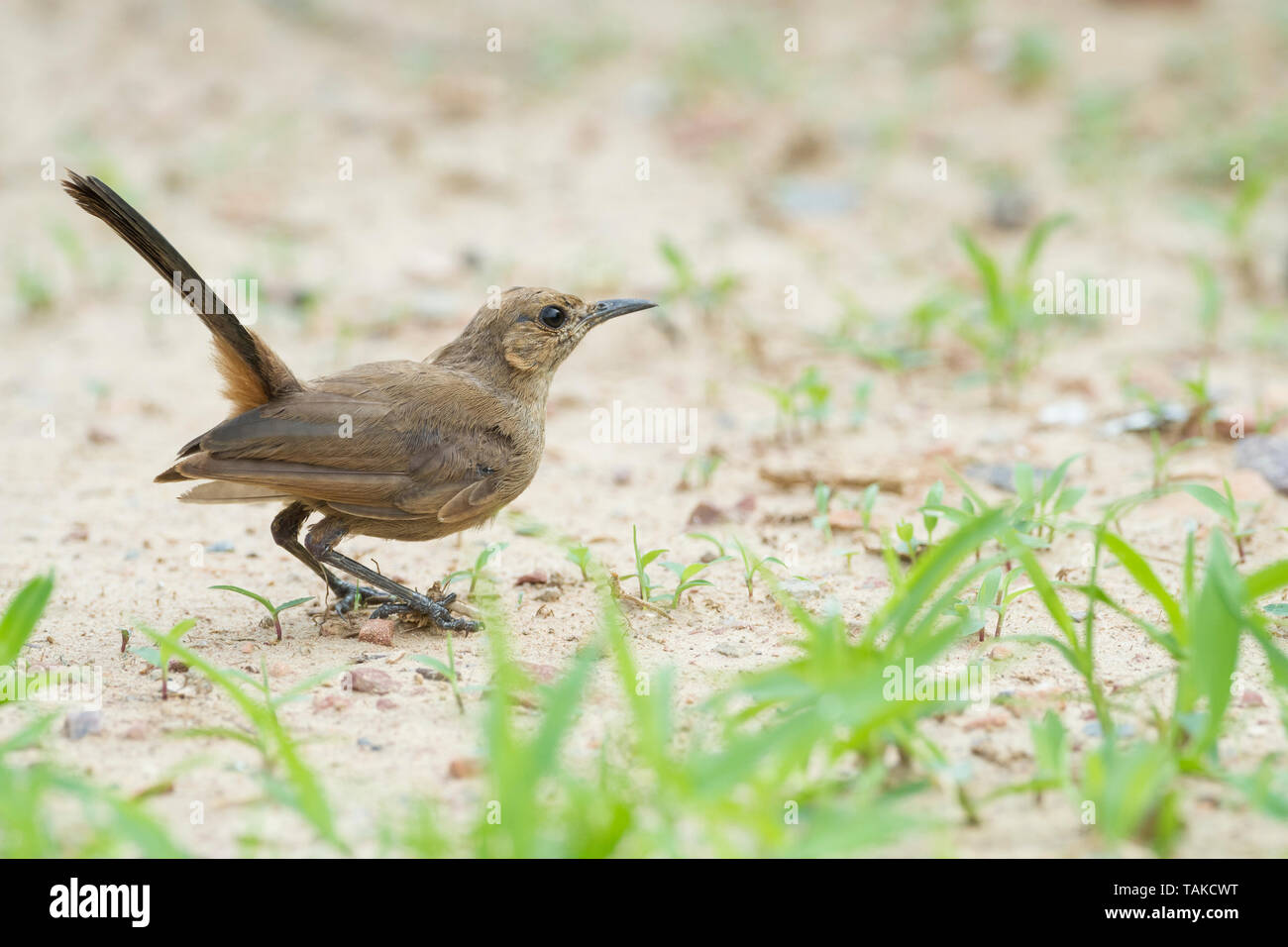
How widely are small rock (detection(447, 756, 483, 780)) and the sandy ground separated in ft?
0.08

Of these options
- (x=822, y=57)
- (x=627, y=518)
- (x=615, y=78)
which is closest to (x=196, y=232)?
(x=615, y=78)

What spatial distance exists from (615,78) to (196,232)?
134 inches

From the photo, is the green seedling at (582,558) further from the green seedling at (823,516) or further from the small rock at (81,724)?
the small rock at (81,724)

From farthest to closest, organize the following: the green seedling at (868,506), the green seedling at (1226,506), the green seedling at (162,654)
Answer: the green seedling at (868,506) → the green seedling at (1226,506) → the green seedling at (162,654)

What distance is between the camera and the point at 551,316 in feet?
14.7

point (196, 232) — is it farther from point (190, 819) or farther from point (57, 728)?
point (190, 819)

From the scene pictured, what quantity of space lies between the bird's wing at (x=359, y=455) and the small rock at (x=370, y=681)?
2.30ft

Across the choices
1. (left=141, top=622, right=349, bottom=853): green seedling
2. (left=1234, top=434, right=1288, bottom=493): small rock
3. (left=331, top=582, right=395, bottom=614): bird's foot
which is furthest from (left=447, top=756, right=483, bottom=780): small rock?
(left=1234, top=434, right=1288, bottom=493): small rock

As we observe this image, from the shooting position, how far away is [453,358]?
4480 millimetres

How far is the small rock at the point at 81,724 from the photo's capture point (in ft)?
9.40

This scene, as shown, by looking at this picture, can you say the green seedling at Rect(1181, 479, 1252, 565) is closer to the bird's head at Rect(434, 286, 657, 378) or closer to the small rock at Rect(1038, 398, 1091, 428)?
the small rock at Rect(1038, 398, 1091, 428)

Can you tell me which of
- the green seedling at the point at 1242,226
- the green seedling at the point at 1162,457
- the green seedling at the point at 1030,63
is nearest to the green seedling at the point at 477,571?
the green seedling at the point at 1162,457

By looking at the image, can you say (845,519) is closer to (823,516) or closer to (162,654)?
(823,516)

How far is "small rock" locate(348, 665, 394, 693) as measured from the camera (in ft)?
10.4
